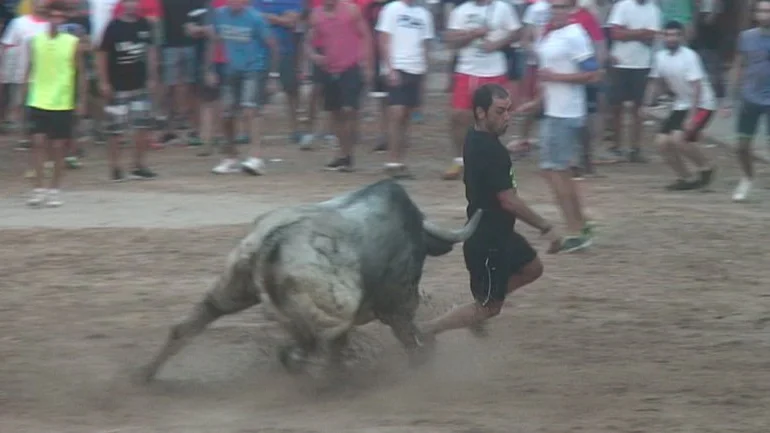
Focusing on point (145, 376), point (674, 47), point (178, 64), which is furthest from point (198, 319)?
point (178, 64)

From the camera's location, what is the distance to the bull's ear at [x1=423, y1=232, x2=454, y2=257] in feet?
25.1

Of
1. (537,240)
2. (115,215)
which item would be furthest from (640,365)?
(115,215)

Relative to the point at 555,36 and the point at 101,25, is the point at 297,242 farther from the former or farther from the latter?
the point at 101,25

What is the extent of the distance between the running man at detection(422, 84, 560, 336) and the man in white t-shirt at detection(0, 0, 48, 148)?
24.5 ft

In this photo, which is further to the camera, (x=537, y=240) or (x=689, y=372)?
(x=537, y=240)

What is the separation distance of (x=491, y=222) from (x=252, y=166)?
6767 millimetres

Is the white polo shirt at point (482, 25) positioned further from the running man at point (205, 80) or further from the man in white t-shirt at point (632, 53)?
the running man at point (205, 80)

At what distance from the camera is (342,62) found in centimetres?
1465

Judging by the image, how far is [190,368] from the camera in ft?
26.0

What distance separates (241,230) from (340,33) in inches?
144

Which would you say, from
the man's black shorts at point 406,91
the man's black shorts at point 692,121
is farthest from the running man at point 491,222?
the man's black shorts at point 406,91

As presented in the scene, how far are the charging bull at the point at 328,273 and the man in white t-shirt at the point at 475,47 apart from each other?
6644 mm

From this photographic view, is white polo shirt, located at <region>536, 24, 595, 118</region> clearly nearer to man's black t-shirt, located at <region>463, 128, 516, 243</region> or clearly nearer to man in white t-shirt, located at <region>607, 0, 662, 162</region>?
man's black t-shirt, located at <region>463, 128, 516, 243</region>

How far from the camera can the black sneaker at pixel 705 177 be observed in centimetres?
1365
